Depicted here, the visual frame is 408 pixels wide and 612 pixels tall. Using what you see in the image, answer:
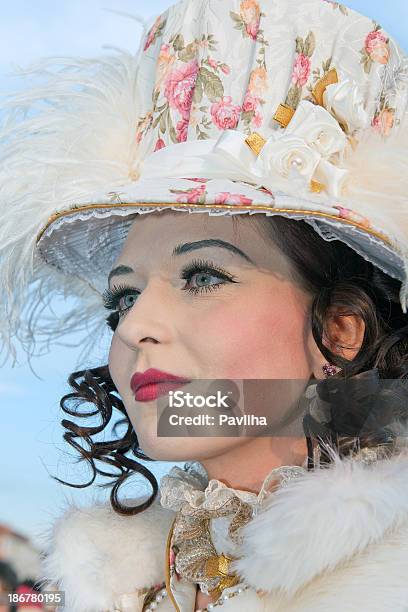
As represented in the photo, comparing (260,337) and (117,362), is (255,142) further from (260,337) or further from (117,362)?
(117,362)

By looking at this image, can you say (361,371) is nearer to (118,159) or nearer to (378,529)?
(378,529)

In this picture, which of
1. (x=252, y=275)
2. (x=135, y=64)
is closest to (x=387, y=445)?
(x=252, y=275)

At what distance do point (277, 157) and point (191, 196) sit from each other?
25 cm

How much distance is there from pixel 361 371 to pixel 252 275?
1.16 ft

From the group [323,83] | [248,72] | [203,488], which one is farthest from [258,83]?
[203,488]

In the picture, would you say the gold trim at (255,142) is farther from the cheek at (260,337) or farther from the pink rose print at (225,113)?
the cheek at (260,337)

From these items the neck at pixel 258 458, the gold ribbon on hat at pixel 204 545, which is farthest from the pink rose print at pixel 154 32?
the gold ribbon on hat at pixel 204 545

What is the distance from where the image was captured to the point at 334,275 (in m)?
2.20

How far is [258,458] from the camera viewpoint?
2.12 meters

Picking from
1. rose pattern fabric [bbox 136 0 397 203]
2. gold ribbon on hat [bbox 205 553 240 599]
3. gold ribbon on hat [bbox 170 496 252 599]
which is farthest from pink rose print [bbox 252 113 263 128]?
gold ribbon on hat [bbox 205 553 240 599]

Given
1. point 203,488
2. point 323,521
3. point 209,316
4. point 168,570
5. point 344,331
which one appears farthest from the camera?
point 203,488

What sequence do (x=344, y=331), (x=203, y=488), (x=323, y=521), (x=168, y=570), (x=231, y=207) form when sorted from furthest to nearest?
(x=203, y=488)
(x=168, y=570)
(x=344, y=331)
(x=231, y=207)
(x=323, y=521)

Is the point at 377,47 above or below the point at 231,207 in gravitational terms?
above

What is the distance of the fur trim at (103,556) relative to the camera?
2.36m
